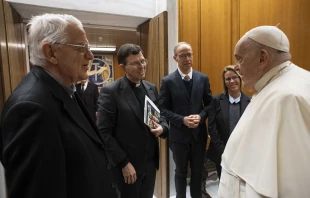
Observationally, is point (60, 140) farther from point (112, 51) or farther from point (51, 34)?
point (112, 51)

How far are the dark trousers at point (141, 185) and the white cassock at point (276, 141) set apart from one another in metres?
0.85

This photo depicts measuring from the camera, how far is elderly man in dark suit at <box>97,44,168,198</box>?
1.77m

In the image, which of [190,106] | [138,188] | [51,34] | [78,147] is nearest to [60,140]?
→ [78,147]

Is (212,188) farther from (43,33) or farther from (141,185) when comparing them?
(43,33)

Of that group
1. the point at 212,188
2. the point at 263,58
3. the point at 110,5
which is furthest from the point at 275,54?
the point at 212,188

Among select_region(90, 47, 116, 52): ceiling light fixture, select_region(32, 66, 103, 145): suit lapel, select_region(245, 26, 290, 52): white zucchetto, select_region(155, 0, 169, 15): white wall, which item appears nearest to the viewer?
select_region(32, 66, 103, 145): suit lapel

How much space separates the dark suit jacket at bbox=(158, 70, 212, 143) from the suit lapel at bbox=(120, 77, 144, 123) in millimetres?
659

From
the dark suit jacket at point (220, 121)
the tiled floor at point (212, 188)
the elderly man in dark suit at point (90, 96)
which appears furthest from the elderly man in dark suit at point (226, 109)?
the elderly man in dark suit at point (90, 96)

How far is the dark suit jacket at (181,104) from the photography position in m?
2.43

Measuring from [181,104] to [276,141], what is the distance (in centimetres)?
146

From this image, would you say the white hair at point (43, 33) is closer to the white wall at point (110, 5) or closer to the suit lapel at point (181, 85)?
the suit lapel at point (181, 85)

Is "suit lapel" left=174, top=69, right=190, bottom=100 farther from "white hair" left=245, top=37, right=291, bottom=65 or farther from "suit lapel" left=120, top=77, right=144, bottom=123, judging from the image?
"white hair" left=245, top=37, right=291, bottom=65

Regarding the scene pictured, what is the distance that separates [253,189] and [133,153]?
997 mm

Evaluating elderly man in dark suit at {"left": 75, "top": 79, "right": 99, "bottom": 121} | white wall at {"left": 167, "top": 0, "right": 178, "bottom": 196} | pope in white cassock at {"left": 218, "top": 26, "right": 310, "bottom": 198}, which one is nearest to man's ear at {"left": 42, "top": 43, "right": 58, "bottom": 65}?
pope in white cassock at {"left": 218, "top": 26, "right": 310, "bottom": 198}
